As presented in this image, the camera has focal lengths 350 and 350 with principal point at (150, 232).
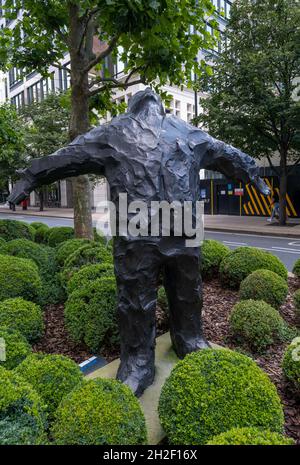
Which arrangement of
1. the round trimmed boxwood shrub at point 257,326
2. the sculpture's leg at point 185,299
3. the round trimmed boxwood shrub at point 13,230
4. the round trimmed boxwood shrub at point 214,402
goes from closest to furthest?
the round trimmed boxwood shrub at point 214,402
the sculpture's leg at point 185,299
the round trimmed boxwood shrub at point 257,326
the round trimmed boxwood shrub at point 13,230

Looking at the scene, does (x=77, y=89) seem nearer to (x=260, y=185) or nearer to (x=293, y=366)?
(x=260, y=185)

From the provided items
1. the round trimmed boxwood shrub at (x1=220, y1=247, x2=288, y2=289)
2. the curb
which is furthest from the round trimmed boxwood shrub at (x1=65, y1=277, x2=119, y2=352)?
the curb

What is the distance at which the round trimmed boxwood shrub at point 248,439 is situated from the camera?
1.75 m

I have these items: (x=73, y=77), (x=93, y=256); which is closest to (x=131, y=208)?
(x=93, y=256)

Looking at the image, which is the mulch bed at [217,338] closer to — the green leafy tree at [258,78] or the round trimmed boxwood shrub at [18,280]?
the round trimmed boxwood shrub at [18,280]

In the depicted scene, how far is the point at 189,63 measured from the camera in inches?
249

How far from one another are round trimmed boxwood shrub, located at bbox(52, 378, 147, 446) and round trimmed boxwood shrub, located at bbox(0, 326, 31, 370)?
3.00 ft

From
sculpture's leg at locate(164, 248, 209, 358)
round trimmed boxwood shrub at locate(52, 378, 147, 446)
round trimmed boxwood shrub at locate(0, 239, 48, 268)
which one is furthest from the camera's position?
round trimmed boxwood shrub at locate(0, 239, 48, 268)

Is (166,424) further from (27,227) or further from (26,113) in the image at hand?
(26,113)

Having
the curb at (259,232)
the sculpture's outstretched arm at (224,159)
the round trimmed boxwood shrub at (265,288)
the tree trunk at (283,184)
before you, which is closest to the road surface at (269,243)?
the curb at (259,232)

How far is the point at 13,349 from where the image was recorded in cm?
291

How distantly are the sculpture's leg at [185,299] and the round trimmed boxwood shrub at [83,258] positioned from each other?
7.47ft

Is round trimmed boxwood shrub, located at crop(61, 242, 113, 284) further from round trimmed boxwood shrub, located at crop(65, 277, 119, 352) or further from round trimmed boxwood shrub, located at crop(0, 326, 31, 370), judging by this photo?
round trimmed boxwood shrub, located at crop(0, 326, 31, 370)

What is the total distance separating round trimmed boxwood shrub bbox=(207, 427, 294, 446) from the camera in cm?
175
